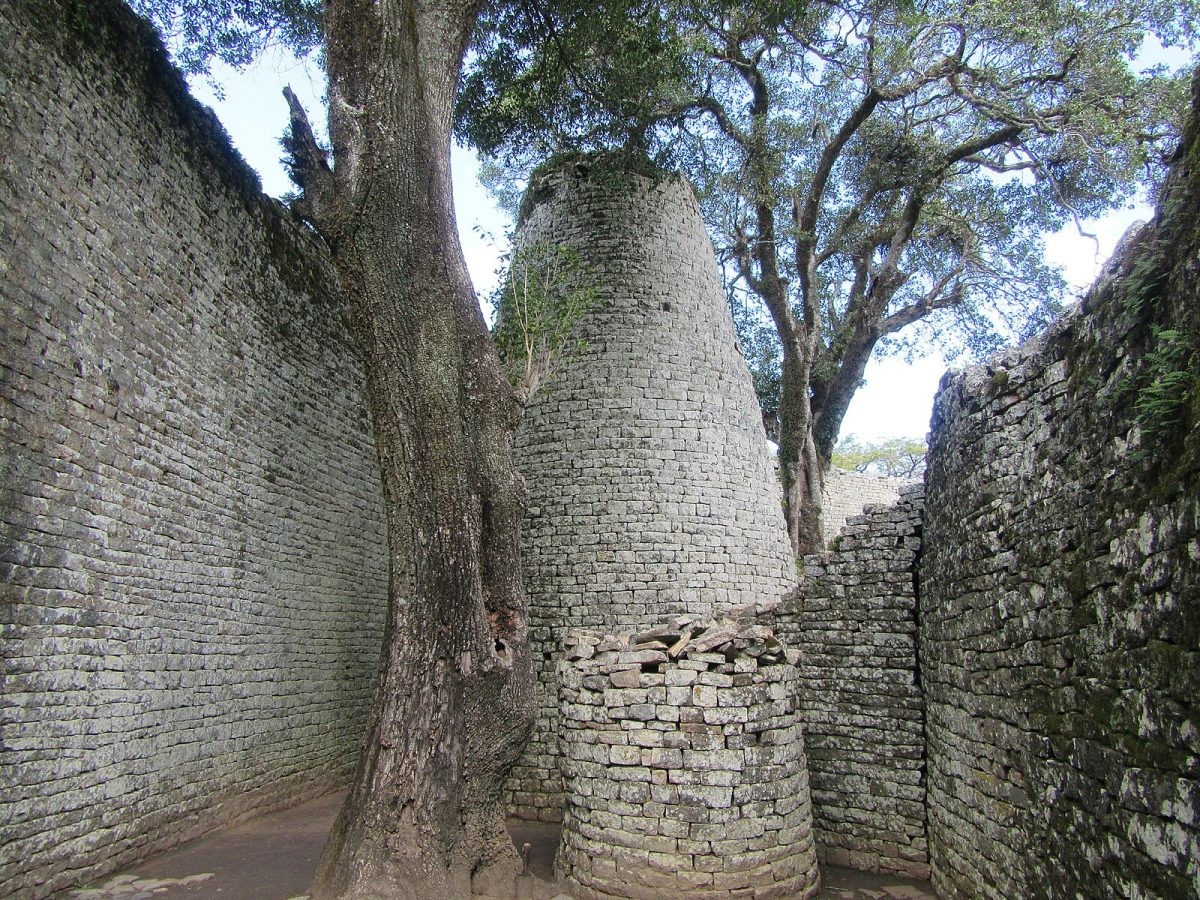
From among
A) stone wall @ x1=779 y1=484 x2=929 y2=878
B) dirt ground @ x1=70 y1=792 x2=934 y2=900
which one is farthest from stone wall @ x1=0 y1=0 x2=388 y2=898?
stone wall @ x1=779 y1=484 x2=929 y2=878

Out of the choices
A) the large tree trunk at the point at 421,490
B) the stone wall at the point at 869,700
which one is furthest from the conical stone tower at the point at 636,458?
the large tree trunk at the point at 421,490

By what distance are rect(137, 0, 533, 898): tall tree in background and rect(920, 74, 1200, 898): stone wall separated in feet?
10.9

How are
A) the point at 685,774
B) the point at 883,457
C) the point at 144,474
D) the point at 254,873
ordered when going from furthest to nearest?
1. the point at 883,457
2. the point at 144,474
3. the point at 254,873
4. the point at 685,774

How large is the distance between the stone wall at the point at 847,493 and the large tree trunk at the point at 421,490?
575 inches

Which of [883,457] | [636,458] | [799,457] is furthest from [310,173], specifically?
[883,457]

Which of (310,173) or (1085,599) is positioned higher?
(310,173)

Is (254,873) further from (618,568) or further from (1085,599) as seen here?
(1085,599)

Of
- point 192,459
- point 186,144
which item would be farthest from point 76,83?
point 192,459

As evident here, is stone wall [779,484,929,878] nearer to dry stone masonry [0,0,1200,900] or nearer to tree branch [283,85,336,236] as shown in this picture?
dry stone masonry [0,0,1200,900]

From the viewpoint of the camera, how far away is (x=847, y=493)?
20406 millimetres

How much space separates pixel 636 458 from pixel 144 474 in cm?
499

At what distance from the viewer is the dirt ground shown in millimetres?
5594

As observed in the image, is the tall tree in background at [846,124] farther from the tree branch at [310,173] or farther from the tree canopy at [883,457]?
the tree canopy at [883,457]

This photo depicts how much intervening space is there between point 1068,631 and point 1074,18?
10699mm
